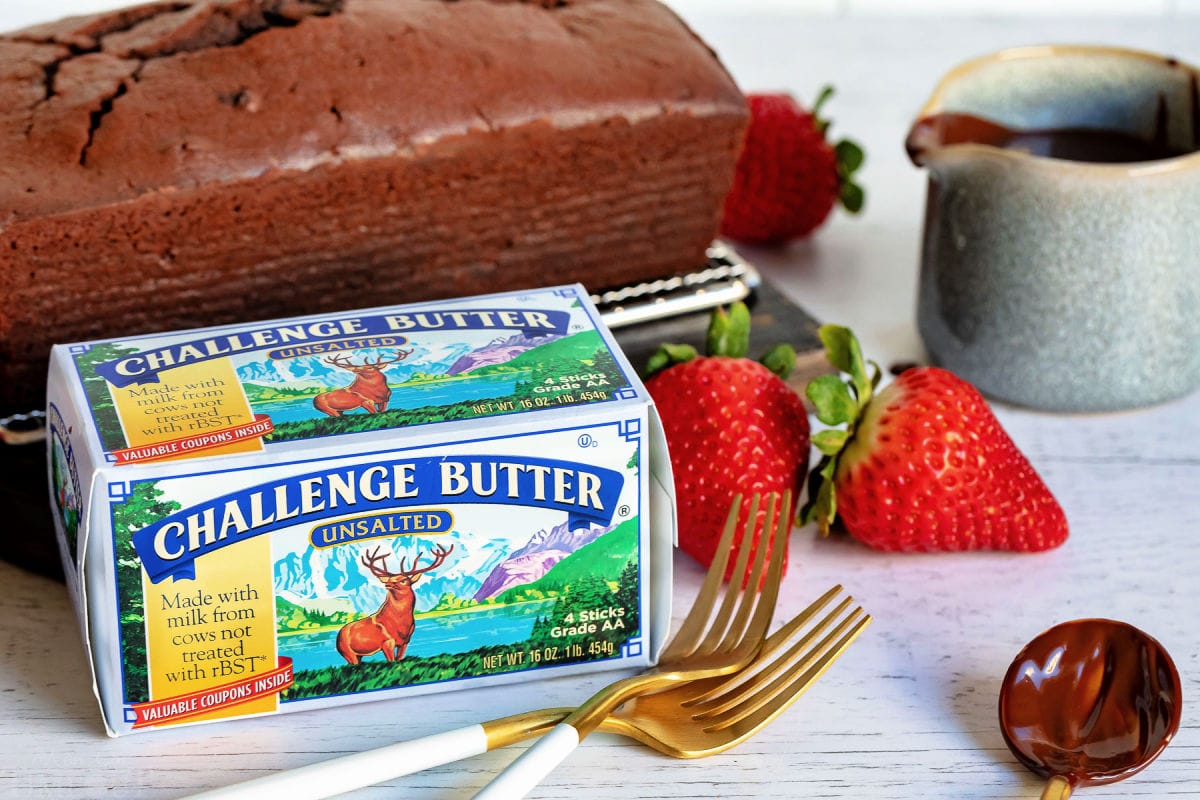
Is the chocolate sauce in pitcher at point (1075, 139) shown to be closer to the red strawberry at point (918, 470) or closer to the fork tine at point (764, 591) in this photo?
the red strawberry at point (918, 470)

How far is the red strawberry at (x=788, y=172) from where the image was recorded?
1.47m

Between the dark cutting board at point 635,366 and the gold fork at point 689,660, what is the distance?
257 mm

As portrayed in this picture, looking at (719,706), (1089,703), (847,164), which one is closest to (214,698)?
(719,706)

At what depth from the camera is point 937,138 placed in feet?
4.15

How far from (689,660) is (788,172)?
665mm

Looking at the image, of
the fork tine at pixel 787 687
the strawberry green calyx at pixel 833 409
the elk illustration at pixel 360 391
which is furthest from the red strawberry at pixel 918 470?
the elk illustration at pixel 360 391

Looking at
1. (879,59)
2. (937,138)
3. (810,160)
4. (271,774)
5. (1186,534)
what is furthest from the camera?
(879,59)

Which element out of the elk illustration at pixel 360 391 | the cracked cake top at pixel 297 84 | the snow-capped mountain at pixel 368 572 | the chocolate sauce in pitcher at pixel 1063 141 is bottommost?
the snow-capped mountain at pixel 368 572

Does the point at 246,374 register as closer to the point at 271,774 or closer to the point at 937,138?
the point at 271,774

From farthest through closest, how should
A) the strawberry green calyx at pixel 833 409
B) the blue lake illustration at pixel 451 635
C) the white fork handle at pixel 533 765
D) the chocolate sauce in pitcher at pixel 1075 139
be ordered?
the chocolate sauce in pitcher at pixel 1075 139, the strawberry green calyx at pixel 833 409, the blue lake illustration at pixel 451 635, the white fork handle at pixel 533 765

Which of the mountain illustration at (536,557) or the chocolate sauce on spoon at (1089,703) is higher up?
the mountain illustration at (536,557)

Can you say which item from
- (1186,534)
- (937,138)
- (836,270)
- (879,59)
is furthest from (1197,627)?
(879,59)

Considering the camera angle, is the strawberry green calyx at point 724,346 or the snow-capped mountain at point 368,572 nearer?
the snow-capped mountain at point 368,572

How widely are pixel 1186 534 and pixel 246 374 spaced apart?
0.74 metres
